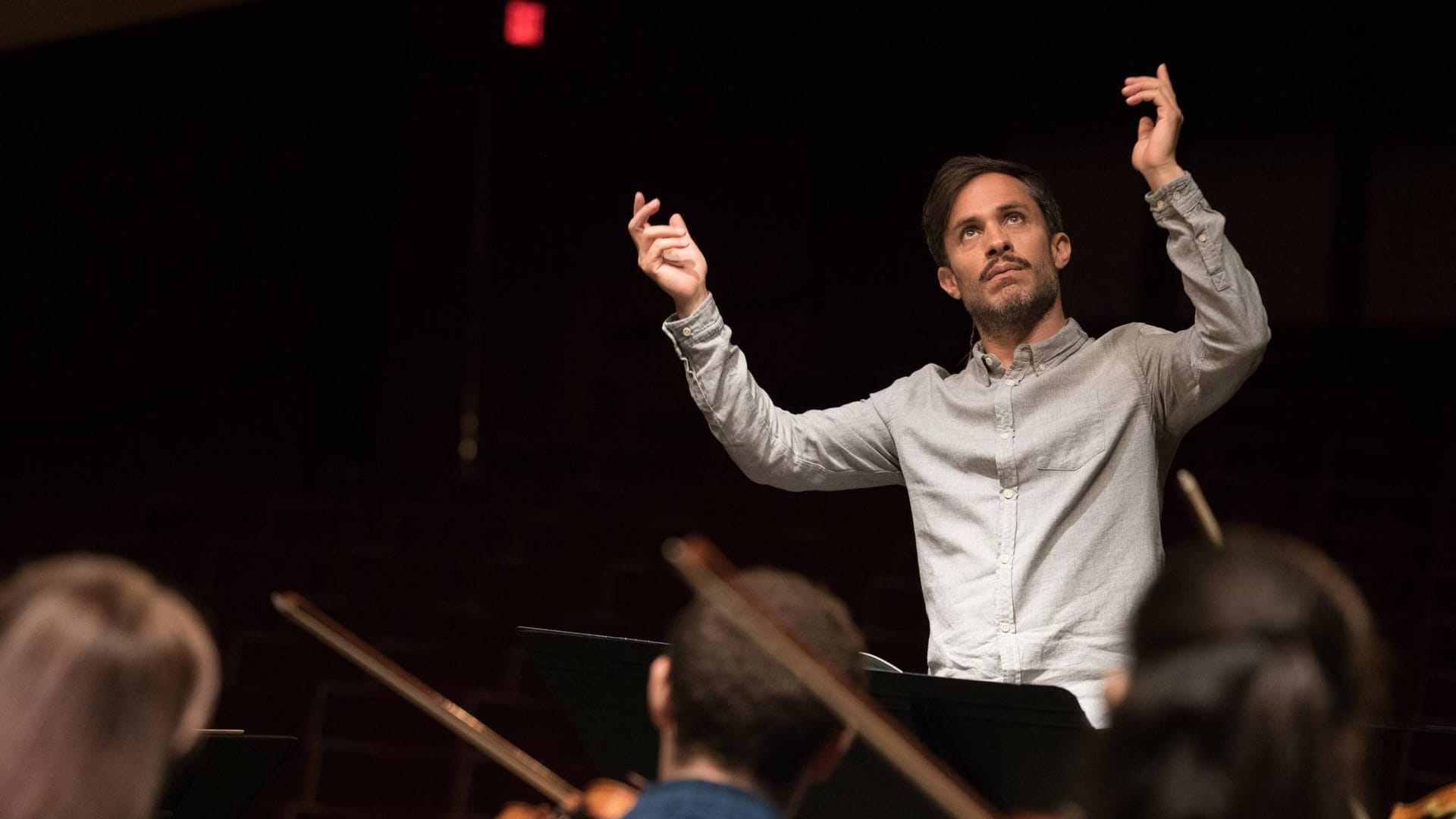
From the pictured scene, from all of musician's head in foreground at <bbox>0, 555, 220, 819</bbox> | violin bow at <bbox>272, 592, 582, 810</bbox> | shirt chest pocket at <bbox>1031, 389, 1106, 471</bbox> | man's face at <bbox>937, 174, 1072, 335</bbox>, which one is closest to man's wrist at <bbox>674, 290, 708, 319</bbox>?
man's face at <bbox>937, 174, 1072, 335</bbox>

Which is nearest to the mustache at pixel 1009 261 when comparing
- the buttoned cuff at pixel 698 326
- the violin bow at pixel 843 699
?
the buttoned cuff at pixel 698 326

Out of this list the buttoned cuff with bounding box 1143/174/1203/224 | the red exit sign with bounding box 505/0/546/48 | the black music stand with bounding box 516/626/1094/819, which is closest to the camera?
the black music stand with bounding box 516/626/1094/819

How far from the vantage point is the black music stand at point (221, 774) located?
1885mm

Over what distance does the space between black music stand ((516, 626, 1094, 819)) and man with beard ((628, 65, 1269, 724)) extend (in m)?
0.22

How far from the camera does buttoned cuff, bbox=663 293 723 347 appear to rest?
7.31 feet

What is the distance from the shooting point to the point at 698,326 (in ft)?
7.32

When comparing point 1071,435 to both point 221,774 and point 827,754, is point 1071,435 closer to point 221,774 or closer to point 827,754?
point 827,754

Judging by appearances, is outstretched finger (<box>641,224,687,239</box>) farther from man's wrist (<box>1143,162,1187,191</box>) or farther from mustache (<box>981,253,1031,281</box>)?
man's wrist (<box>1143,162,1187,191</box>)

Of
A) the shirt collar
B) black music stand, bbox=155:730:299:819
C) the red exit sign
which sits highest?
the red exit sign

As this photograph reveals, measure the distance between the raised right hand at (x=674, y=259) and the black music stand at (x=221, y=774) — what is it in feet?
2.34

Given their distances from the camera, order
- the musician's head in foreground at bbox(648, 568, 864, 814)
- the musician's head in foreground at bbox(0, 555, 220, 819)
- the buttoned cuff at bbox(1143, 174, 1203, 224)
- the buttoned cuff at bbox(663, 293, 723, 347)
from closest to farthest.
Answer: the musician's head in foreground at bbox(0, 555, 220, 819), the musician's head in foreground at bbox(648, 568, 864, 814), the buttoned cuff at bbox(1143, 174, 1203, 224), the buttoned cuff at bbox(663, 293, 723, 347)

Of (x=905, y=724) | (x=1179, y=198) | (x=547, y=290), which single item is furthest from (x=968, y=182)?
(x=547, y=290)

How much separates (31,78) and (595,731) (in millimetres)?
2663

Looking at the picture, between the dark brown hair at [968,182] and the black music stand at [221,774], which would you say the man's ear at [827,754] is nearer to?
the black music stand at [221,774]
